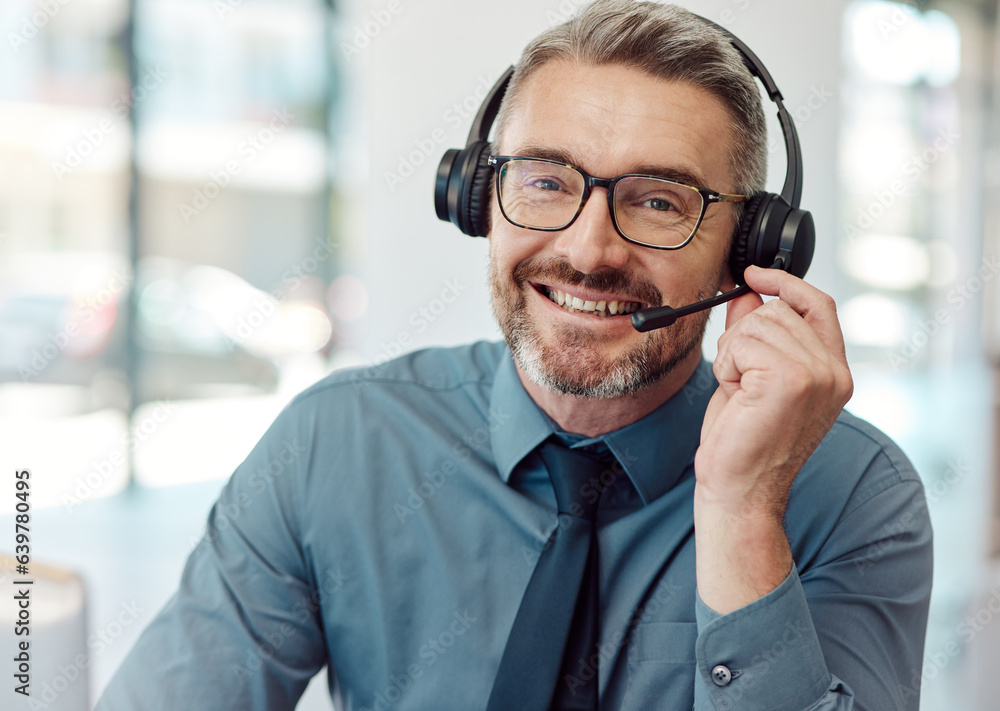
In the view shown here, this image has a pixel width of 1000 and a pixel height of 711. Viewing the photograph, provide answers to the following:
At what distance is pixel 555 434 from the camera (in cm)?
114

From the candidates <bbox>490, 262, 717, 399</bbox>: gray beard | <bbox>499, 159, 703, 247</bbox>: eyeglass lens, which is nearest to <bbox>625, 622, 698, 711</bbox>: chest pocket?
<bbox>490, 262, 717, 399</bbox>: gray beard

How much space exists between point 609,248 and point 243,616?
74 cm

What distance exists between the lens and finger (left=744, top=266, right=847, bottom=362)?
94cm

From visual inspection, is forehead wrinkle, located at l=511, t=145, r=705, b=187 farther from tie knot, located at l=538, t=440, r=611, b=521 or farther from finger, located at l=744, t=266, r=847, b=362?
tie knot, located at l=538, t=440, r=611, b=521

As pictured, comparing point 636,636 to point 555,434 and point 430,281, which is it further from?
point 430,281

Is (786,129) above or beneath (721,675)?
above

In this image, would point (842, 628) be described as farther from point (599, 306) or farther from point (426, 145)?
point (426, 145)

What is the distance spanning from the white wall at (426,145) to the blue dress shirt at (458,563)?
633 mm

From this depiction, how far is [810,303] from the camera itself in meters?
0.96

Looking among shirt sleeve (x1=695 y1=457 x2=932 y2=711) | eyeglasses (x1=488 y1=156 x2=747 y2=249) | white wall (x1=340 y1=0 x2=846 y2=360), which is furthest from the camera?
white wall (x1=340 y1=0 x2=846 y2=360)

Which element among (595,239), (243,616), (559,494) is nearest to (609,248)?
(595,239)

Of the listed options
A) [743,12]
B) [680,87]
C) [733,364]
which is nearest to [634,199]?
[680,87]

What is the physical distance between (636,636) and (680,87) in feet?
2.55

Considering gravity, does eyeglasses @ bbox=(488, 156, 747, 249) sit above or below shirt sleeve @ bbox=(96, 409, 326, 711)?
above
